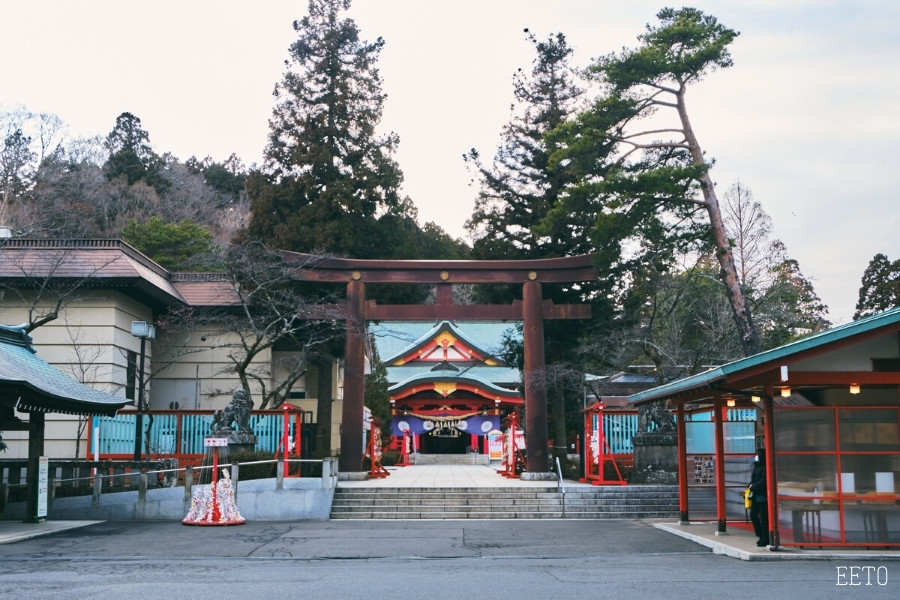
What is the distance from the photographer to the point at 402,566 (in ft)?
35.8

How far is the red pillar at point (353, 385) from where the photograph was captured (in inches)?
872

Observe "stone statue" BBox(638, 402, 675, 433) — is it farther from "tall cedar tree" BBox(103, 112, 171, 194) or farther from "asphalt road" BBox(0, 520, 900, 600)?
"tall cedar tree" BBox(103, 112, 171, 194)

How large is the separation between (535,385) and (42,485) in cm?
1208

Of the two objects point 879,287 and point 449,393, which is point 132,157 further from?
point 879,287

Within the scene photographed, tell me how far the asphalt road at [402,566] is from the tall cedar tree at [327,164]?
12179 mm

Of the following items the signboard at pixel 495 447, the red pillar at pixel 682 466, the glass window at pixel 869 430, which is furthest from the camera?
the signboard at pixel 495 447

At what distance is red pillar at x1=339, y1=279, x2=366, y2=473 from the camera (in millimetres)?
22141

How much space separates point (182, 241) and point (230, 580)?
3026 cm

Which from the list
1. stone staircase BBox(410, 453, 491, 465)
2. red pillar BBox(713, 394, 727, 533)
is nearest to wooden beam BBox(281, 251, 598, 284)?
red pillar BBox(713, 394, 727, 533)

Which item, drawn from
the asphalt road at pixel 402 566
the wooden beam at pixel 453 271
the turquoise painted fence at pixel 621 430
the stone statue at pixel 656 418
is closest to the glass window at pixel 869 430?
the asphalt road at pixel 402 566

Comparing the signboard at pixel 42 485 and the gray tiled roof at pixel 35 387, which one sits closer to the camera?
the gray tiled roof at pixel 35 387

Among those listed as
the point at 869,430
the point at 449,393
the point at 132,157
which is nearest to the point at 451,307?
the point at 869,430

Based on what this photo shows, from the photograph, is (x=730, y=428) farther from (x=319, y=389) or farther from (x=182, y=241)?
(x=182, y=241)

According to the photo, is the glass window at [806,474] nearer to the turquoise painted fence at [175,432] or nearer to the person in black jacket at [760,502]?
the person in black jacket at [760,502]
